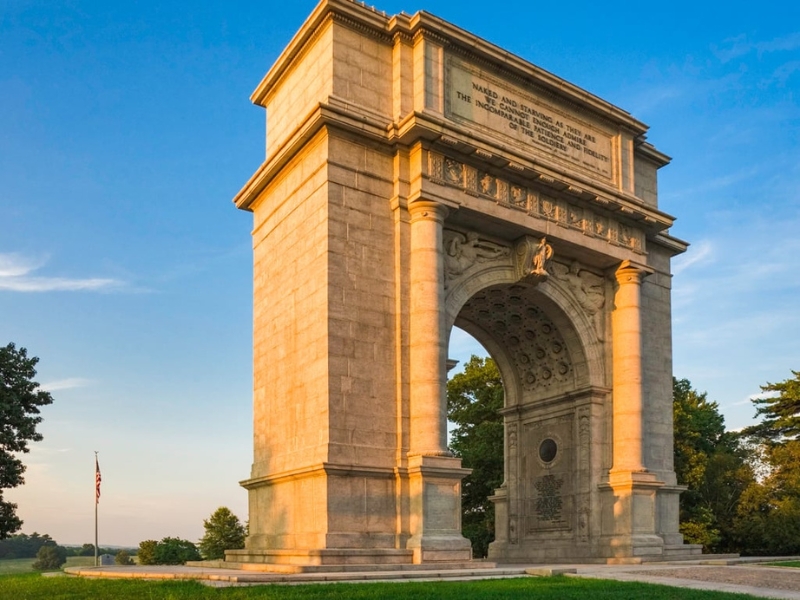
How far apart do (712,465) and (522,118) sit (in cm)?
2778

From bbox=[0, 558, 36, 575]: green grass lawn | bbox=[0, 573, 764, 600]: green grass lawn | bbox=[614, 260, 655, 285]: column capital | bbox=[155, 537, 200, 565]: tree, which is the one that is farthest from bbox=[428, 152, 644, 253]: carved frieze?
bbox=[155, 537, 200, 565]: tree

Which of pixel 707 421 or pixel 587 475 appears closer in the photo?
pixel 587 475

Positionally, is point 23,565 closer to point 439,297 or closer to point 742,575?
point 439,297

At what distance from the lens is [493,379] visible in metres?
53.1

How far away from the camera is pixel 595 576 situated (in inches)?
812

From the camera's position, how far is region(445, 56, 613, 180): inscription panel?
1081 inches

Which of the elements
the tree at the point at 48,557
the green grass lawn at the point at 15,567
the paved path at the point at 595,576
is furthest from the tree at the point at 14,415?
the tree at the point at 48,557

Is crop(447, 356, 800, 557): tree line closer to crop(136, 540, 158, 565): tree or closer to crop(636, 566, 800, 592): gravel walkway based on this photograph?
crop(636, 566, 800, 592): gravel walkway

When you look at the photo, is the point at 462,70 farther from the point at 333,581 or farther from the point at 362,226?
the point at 333,581

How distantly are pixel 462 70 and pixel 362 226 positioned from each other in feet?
22.0

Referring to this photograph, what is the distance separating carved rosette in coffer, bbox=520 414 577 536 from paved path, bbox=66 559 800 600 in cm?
587

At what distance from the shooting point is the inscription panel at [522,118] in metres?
27.5

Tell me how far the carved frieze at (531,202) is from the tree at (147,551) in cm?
5082

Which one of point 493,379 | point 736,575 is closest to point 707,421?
point 493,379
